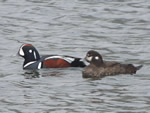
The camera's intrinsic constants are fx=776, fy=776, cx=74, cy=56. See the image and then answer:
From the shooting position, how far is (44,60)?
19.0 meters

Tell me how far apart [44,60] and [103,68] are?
6.45 feet

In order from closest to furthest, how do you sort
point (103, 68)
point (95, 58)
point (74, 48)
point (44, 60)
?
point (103, 68), point (95, 58), point (44, 60), point (74, 48)

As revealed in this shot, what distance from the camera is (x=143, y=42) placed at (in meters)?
21.3

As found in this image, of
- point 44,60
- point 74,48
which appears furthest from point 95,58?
point 74,48

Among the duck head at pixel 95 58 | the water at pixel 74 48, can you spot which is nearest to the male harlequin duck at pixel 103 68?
the duck head at pixel 95 58

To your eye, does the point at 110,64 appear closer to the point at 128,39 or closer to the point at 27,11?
the point at 128,39

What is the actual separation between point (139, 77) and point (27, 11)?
10.1 m

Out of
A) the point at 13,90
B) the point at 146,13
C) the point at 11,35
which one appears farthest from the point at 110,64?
the point at 146,13

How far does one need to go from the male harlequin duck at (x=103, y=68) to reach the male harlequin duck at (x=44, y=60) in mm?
921

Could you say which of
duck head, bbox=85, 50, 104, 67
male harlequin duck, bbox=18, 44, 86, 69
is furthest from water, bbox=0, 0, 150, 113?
duck head, bbox=85, 50, 104, 67

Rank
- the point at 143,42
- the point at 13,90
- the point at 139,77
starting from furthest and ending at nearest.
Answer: the point at 143,42
the point at 139,77
the point at 13,90

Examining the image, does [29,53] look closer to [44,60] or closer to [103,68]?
[44,60]

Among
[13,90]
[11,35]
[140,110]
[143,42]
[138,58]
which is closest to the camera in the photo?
[140,110]

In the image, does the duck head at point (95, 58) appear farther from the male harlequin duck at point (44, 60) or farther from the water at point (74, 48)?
the male harlequin duck at point (44, 60)
